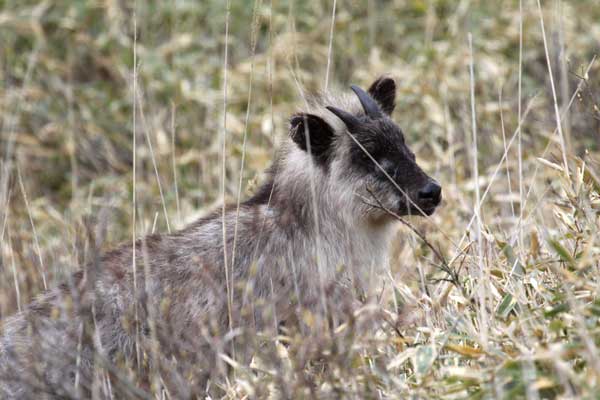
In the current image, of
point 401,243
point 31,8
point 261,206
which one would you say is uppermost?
point 31,8

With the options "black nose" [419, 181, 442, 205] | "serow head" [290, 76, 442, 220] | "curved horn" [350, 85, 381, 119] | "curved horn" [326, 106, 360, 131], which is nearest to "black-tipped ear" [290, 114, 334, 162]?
"serow head" [290, 76, 442, 220]

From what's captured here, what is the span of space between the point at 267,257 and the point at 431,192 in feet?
3.28

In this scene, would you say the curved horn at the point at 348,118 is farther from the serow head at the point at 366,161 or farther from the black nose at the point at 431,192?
the black nose at the point at 431,192

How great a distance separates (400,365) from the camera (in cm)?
428

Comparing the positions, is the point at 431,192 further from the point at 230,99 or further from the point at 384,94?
the point at 230,99

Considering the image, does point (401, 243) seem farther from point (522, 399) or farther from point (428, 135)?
point (522, 399)

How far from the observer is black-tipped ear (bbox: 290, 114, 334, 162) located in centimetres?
557

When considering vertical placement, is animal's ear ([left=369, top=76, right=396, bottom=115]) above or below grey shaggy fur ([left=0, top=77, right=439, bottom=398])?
above

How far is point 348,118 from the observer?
5602mm

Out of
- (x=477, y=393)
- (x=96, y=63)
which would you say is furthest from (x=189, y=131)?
(x=477, y=393)

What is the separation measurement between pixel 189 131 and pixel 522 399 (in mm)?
6515

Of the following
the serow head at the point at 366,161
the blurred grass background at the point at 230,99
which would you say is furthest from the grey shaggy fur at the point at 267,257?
the blurred grass background at the point at 230,99

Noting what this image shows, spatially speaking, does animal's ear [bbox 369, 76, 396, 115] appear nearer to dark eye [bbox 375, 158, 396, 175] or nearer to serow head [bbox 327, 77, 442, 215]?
serow head [bbox 327, 77, 442, 215]

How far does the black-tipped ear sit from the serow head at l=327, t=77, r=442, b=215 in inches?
5.1
